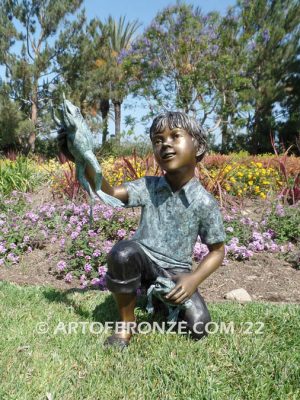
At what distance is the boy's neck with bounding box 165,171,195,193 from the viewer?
213 centimetres

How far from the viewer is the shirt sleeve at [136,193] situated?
216cm

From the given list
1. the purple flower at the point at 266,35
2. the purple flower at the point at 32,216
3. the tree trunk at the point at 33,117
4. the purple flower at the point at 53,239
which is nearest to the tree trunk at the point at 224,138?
the purple flower at the point at 266,35

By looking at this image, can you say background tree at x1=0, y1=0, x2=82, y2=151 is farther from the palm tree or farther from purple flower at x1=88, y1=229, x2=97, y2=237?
purple flower at x1=88, y1=229, x2=97, y2=237

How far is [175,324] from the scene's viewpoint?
87.9 inches

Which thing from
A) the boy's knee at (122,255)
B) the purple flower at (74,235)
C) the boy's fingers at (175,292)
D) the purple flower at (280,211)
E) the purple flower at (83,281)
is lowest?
the purple flower at (83,281)

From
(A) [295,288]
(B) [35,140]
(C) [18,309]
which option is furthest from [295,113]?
(C) [18,309]

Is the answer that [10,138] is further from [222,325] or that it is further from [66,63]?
[222,325]

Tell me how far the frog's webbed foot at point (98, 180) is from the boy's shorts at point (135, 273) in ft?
0.79

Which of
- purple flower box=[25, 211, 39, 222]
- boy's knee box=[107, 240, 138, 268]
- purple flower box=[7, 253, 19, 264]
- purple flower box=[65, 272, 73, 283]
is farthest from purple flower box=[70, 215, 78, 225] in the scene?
boy's knee box=[107, 240, 138, 268]

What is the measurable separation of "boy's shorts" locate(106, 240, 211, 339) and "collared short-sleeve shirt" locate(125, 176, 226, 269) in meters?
0.05

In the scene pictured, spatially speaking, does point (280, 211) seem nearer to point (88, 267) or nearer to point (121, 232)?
point (121, 232)

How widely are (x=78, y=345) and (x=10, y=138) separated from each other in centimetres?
1548

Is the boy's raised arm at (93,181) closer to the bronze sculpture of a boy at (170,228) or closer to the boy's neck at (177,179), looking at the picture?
the bronze sculpture of a boy at (170,228)

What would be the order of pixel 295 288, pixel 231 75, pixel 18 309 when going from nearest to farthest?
pixel 18 309 < pixel 295 288 < pixel 231 75
